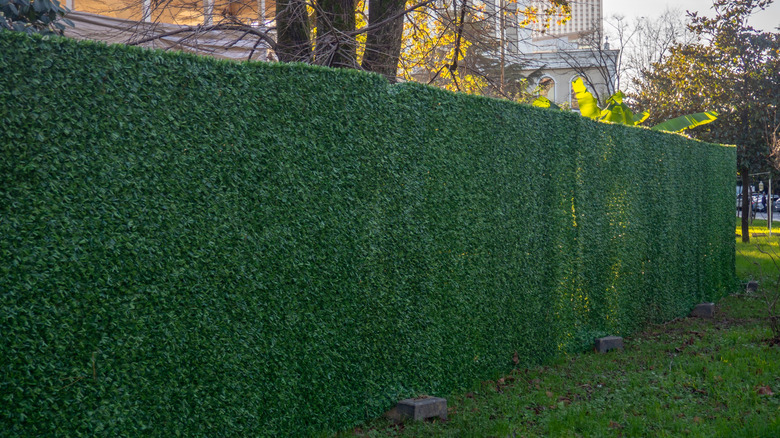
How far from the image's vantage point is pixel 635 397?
635 cm

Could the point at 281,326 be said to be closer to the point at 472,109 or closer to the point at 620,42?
the point at 472,109

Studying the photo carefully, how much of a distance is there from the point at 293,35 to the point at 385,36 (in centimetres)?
142

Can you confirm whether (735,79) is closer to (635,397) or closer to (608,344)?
(608,344)

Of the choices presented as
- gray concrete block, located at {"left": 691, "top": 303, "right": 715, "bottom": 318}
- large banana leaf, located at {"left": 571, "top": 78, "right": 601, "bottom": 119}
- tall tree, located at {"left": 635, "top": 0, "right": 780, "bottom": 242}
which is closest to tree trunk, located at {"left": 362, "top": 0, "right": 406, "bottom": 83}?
large banana leaf, located at {"left": 571, "top": 78, "right": 601, "bottom": 119}

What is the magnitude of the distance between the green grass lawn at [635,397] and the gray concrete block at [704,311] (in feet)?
9.83

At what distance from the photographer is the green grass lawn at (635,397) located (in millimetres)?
5422

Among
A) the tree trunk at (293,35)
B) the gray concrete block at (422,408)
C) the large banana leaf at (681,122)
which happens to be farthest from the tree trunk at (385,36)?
the gray concrete block at (422,408)

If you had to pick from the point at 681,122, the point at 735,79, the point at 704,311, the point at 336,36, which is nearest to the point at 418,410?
the point at 336,36

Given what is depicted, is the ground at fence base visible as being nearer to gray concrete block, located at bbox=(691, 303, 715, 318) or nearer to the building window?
gray concrete block, located at bbox=(691, 303, 715, 318)

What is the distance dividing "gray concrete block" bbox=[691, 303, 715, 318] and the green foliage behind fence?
5.15 m

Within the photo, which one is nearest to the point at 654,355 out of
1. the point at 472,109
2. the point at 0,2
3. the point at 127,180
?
the point at 472,109

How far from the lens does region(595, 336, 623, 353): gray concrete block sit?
8750 millimetres

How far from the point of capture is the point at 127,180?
3957 mm

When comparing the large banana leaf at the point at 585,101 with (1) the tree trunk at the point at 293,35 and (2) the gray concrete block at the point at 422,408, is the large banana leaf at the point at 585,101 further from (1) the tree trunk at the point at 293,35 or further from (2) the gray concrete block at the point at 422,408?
(2) the gray concrete block at the point at 422,408
